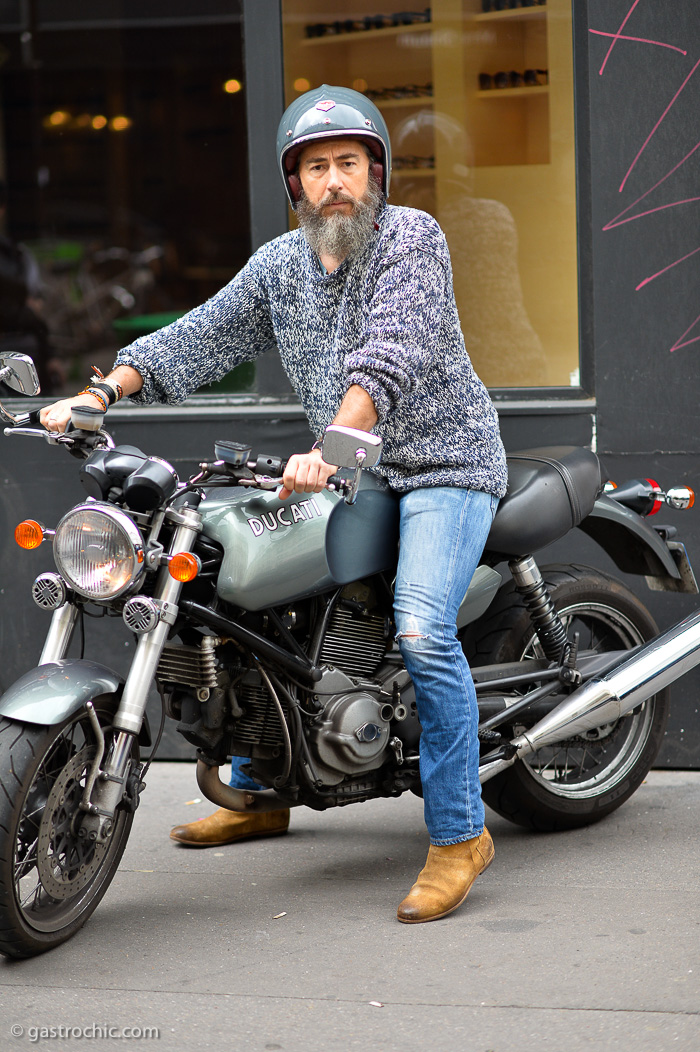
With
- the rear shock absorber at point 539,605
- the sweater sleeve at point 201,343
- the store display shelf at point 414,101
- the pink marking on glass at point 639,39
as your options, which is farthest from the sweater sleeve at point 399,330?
the store display shelf at point 414,101

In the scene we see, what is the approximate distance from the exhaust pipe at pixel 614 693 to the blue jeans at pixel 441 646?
0.25 meters

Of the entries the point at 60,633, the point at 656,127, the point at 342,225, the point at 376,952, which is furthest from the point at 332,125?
the point at 376,952

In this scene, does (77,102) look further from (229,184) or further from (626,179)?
(626,179)

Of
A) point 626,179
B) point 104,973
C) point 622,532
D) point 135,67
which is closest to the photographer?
point 104,973

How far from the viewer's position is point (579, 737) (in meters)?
4.05

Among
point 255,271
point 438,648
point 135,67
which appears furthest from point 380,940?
point 135,67

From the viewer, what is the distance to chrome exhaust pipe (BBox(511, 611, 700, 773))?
3.72 m

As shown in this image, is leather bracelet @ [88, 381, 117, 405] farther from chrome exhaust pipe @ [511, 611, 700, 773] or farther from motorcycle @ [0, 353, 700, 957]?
chrome exhaust pipe @ [511, 611, 700, 773]

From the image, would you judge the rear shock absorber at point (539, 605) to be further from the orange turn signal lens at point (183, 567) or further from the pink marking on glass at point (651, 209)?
the pink marking on glass at point (651, 209)

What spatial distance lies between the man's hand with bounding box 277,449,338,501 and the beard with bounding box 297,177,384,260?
0.75 metres

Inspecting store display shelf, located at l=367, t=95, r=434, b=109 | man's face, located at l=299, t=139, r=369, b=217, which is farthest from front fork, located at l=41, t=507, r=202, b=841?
store display shelf, located at l=367, t=95, r=434, b=109

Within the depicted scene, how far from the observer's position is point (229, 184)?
5.24 meters

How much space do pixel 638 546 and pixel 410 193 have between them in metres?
1.93

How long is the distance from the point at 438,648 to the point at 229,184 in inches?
107
